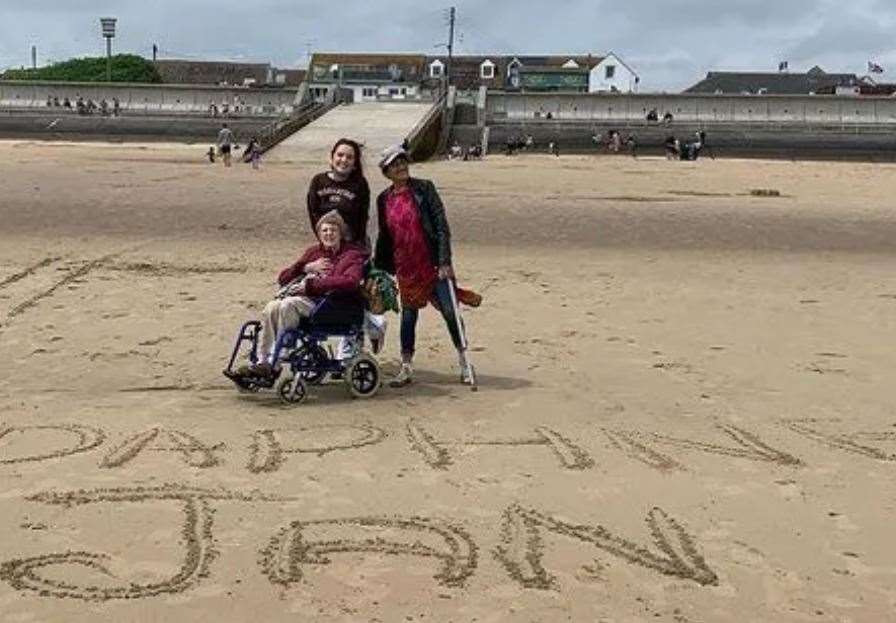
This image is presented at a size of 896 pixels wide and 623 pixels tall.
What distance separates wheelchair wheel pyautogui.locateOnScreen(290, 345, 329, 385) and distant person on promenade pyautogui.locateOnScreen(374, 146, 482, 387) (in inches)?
23.7

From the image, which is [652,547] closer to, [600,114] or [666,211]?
[666,211]

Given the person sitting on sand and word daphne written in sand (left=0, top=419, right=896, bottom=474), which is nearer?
word daphne written in sand (left=0, top=419, right=896, bottom=474)

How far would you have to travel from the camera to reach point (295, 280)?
7348 mm

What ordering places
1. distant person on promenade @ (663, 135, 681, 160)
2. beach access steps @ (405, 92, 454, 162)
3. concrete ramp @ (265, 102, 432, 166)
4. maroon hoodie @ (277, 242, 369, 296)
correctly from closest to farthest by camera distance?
maroon hoodie @ (277, 242, 369, 296) → concrete ramp @ (265, 102, 432, 166) → beach access steps @ (405, 92, 454, 162) → distant person on promenade @ (663, 135, 681, 160)

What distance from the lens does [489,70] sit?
118750 mm

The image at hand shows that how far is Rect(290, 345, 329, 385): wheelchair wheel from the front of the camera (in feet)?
23.8

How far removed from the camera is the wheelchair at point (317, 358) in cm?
716

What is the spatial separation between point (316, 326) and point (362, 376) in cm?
48

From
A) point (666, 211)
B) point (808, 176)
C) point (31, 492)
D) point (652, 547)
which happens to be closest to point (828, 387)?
point (652, 547)

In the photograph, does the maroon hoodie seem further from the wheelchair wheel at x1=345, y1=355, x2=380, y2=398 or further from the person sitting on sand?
the wheelchair wheel at x1=345, y1=355, x2=380, y2=398

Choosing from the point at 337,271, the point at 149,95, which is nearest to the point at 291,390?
the point at 337,271

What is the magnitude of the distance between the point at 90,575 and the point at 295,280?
11.1 feet

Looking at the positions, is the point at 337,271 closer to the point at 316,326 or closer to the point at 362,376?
the point at 316,326

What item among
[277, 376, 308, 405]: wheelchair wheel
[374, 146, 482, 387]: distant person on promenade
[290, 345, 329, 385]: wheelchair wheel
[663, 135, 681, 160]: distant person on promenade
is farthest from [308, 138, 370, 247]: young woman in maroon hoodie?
[663, 135, 681, 160]: distant person on promenade
